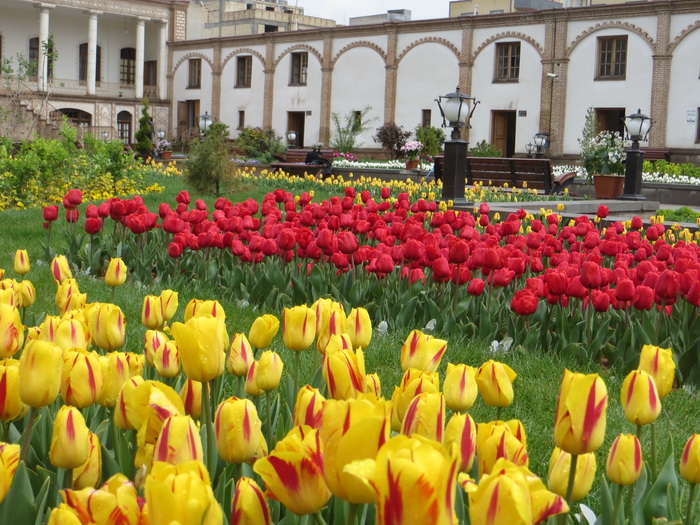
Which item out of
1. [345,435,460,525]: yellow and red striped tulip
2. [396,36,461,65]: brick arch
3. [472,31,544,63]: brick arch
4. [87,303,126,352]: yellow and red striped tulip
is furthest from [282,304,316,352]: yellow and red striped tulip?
[396,36,461,65]: brick arch

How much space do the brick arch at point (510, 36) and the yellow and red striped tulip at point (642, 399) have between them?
3165 centimetres

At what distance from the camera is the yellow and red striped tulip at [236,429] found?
1465 millimetres

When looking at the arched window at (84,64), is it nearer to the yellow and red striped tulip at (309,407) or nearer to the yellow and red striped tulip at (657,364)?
the yellow and red striped tulip at (657,364)

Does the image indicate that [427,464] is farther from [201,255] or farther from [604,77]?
[604,77]

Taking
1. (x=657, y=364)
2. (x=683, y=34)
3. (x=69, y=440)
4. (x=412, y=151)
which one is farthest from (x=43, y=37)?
(x=69, y=440)

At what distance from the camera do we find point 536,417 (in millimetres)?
3838

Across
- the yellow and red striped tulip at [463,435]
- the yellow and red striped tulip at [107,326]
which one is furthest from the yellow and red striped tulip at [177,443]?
the yellow and red striped tulip at [107,326]

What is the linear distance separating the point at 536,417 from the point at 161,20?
43.2 meters

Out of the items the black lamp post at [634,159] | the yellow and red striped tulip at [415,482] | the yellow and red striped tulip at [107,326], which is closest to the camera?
the yellow and red striped tulip at [415,482]

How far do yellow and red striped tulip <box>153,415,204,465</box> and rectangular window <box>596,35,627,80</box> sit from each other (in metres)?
31.0

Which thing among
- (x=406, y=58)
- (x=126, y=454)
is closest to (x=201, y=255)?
(x=126, y=454)

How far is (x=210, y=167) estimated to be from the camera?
13.9 metres

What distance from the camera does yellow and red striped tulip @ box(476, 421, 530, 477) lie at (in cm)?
146

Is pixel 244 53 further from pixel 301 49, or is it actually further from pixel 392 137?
pixel 392 137
